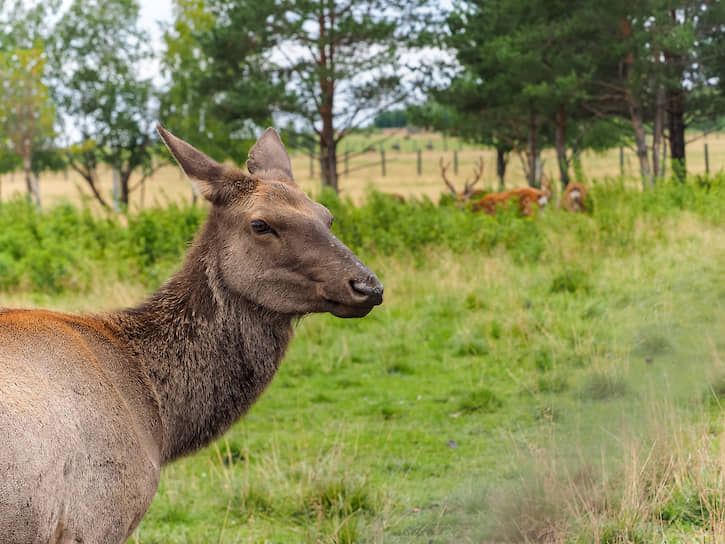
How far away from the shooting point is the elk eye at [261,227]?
3.65 m

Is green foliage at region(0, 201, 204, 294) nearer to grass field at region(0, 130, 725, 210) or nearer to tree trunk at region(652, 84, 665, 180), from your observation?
tree trunk at region(652, 84, 665, 180)

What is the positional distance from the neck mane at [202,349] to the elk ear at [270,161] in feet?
1.99

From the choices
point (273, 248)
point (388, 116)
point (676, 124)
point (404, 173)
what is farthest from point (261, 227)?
point (404, 173)

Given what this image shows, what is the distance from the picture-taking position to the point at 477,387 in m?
7.88

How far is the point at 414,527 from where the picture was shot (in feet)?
16.3

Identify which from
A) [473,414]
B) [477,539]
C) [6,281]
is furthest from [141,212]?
[477,539]

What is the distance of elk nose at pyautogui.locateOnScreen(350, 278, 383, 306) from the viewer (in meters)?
3.42

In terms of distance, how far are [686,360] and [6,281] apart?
11.1 meters

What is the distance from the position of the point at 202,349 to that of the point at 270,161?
4.02 feet

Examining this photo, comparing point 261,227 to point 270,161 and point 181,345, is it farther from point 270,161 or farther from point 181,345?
point 270,161

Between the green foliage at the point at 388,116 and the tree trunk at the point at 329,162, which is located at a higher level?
the green foliage at the point at 388,116

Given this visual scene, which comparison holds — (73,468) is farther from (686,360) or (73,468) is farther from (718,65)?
(718,65)

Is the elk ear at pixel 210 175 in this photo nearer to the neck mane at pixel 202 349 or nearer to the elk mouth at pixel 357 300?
the neck mane at pixel 202 349

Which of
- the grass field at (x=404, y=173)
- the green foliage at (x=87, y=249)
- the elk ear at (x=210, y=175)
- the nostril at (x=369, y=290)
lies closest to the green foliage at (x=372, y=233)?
the green foliage at (x=87, y=249)
